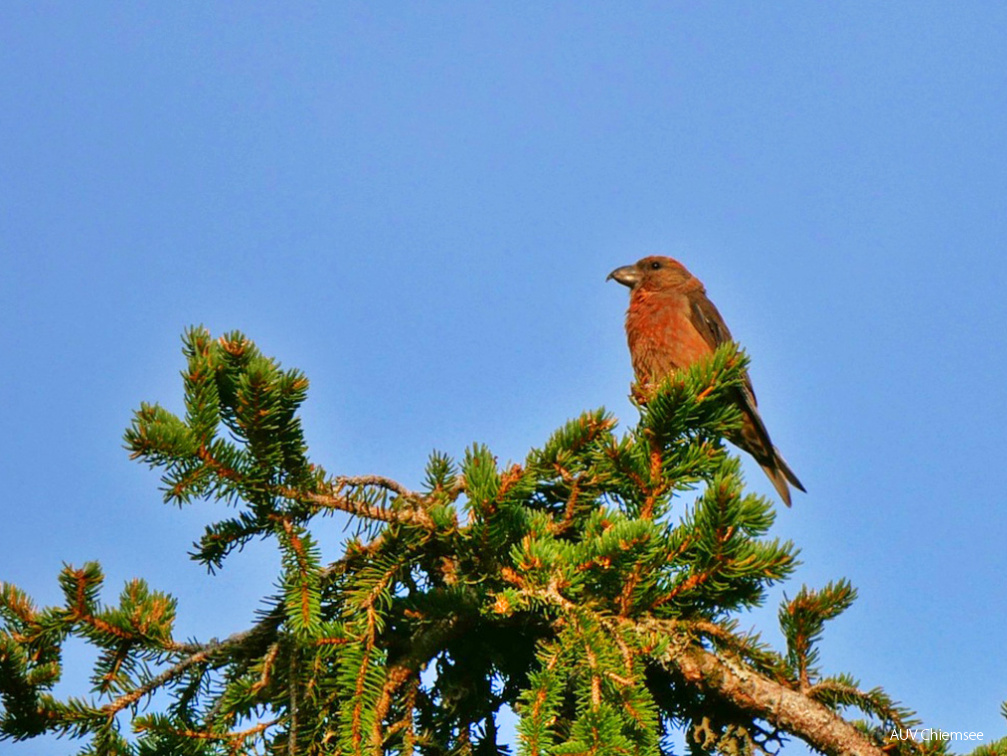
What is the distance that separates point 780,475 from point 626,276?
71.7 inches

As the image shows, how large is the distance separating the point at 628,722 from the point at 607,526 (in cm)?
50

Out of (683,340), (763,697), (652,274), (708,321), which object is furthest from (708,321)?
(763,697)

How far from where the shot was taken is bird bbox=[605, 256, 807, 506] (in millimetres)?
6188

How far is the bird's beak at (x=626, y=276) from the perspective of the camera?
7.40 m

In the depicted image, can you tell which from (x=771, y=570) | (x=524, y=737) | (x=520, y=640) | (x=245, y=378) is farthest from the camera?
(x=520, y=640)

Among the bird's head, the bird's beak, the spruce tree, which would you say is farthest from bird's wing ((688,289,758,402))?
the spruce tree

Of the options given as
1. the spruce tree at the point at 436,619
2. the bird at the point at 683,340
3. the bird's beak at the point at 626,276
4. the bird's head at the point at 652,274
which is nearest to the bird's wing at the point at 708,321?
the bird at the point at 683,340

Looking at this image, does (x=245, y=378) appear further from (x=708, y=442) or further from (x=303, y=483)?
(x=708, y=442)

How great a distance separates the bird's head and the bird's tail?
1.45m

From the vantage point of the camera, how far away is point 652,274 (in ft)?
24.1

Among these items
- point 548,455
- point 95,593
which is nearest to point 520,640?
point 548,455

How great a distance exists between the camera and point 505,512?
107 inches

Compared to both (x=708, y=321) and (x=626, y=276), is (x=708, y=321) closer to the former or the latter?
(x=708, y=321)

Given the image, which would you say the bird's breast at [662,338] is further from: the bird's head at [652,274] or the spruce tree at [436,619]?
the spruce tree at [436,619]
